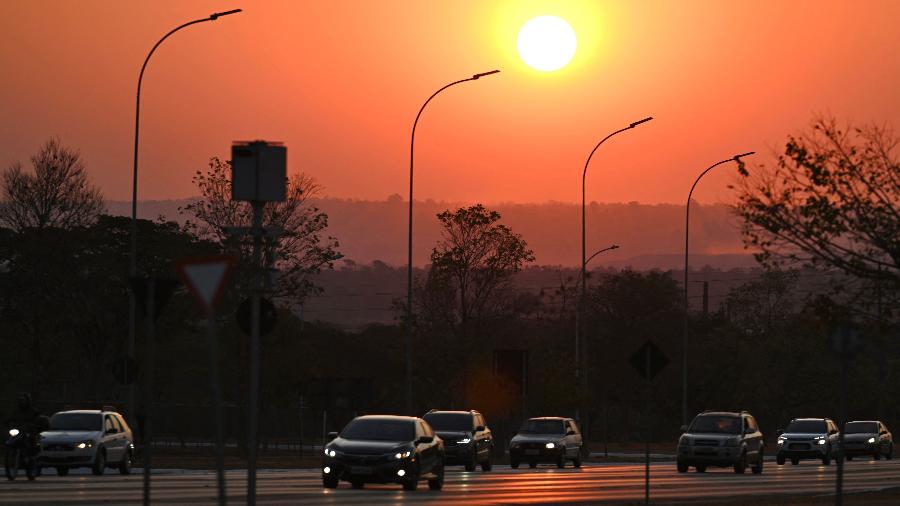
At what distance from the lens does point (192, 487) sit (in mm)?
33062

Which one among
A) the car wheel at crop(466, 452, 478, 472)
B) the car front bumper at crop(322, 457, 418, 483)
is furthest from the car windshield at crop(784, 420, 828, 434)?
the car front bumper at crop(322, 457, 418, 483)

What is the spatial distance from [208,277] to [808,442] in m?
46.4

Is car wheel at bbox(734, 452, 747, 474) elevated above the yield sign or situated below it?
below

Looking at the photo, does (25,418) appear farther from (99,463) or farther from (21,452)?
(99,463)

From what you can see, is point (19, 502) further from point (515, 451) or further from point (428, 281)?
point (428, 281)

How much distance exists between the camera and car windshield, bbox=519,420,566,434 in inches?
2184

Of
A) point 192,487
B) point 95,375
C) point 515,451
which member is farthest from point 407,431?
point 95,375

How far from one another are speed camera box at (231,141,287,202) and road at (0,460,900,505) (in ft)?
30.1

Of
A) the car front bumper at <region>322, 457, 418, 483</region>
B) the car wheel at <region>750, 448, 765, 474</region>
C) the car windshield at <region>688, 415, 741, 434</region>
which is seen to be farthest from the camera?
the car wheel at <region>750, 448, 765, 474</region>

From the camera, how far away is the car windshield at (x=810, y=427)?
2406 inches

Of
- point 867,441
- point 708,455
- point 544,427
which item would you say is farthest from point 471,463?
point 867,441

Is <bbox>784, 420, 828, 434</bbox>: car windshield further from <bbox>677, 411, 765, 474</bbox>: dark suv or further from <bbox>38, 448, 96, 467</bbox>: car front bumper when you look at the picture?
<bbox>38, 448, 96, 467</bbox>: car front bumper

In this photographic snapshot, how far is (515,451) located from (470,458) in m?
6.42

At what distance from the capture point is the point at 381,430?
3469cm
